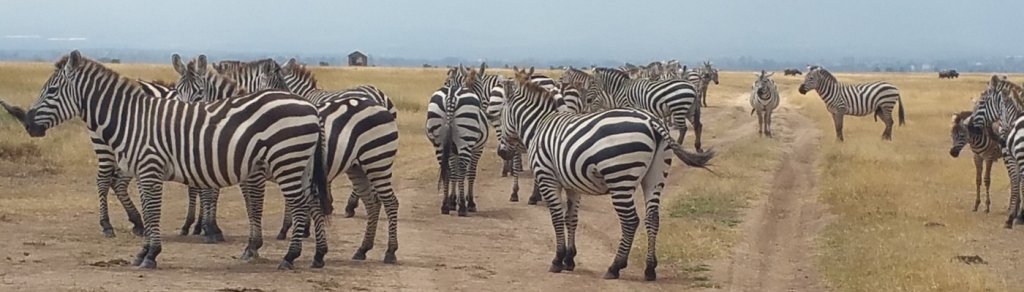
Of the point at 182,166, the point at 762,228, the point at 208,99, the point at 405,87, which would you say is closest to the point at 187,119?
the point at 182,166

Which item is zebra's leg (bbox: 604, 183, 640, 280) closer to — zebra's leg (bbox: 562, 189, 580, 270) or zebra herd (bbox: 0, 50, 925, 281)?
zebra herd (bbox: 0, 50, 925, 281)

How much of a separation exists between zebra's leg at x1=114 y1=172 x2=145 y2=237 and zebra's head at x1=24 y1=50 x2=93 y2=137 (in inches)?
73.8

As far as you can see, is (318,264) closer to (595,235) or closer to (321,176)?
(321,176)

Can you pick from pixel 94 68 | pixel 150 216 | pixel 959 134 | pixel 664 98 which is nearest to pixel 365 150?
pixel 150 216

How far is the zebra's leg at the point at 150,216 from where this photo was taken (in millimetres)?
10445

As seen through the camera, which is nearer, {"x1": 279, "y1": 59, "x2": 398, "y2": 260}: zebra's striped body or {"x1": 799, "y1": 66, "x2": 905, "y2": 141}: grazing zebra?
{"x1": 279, "y1": 59, "x2": 398, "y2": 260}: zebra's striped body

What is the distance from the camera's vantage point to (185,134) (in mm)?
10477

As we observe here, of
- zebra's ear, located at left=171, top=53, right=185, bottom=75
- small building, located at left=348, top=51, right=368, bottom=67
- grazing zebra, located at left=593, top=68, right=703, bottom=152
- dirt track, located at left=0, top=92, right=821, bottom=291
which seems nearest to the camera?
dirt track, located at left=0, top=92, right=821, bottom=291

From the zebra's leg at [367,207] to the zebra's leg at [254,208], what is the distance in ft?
3.28

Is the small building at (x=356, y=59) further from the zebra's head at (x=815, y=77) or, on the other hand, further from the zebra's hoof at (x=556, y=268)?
the zebra's hoof at (x=556, y=268)

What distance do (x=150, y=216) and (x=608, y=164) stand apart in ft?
13.1

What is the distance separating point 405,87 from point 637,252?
35.9 metres

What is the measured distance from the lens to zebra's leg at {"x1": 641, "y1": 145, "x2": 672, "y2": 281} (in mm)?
10664

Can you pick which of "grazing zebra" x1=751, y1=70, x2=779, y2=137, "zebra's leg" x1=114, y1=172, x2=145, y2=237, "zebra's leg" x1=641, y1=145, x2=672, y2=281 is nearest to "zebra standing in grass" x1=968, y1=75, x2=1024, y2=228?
"zebra's leg" x1=641, y1=145, x2=672, y2=281
